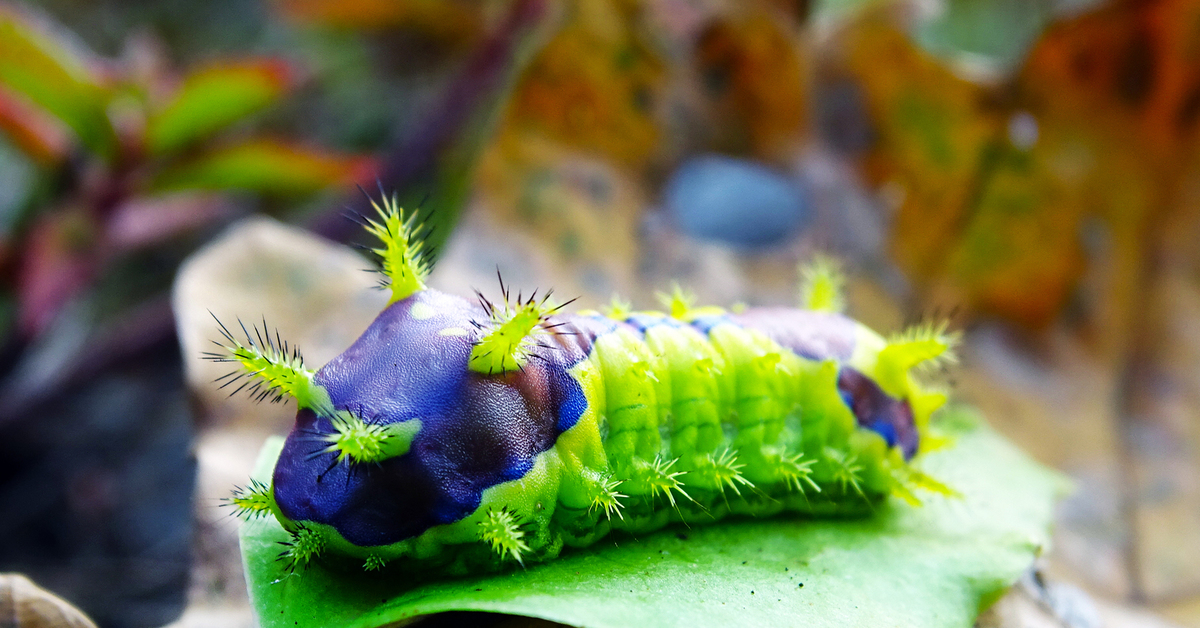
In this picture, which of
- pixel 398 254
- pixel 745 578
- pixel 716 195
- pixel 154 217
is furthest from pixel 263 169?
pixel 745 578

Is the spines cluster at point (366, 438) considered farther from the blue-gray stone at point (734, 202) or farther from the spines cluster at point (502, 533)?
the blue-gray stone at point (734, 202)

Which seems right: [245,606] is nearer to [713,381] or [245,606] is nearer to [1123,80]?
[713,381]

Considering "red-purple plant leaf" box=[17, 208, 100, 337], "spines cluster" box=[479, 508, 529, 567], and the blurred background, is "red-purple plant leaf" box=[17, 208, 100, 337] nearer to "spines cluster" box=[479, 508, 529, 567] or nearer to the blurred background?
the blurred background

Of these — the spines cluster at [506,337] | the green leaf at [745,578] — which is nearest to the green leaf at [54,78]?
the green leaf at [745,578]

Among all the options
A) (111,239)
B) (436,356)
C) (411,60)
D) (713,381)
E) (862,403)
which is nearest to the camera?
(436,356)

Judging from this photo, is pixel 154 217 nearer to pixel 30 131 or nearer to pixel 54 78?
pixel 30 131

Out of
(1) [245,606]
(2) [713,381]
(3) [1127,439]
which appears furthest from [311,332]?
(3) [1127,439]
